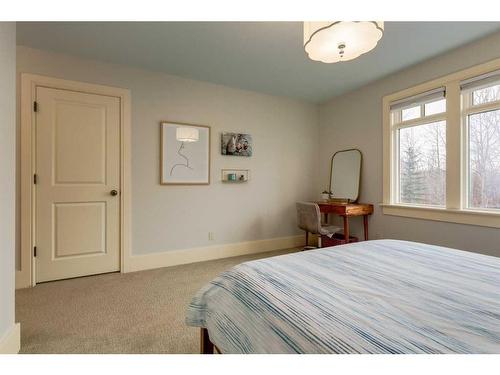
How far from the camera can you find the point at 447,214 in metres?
2.63

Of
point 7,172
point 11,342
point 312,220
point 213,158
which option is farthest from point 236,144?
point 11,342

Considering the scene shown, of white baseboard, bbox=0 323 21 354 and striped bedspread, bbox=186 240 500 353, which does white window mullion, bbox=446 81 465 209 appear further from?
white baseboard, bbox=0 323 21 354

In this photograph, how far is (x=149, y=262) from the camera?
2.99 m

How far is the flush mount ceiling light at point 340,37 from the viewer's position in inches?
53.5

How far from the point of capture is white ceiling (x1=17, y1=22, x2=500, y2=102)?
7.05 ft

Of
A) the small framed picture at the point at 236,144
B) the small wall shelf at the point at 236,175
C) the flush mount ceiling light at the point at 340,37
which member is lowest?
the small wall shelf at the point at 236,175

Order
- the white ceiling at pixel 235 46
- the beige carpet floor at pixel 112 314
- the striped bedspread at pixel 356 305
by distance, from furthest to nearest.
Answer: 1. the white ceiling at pixel 235 46
2. the beige carpet floor at pixel 112 314
3. the striped bedspread at pixel 356 305

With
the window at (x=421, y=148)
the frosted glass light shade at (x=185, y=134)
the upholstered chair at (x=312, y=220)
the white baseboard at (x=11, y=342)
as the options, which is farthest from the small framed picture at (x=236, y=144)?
the white baseboard at (x=11, y=342)

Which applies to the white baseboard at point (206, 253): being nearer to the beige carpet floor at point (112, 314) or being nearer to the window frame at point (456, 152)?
the beige carpet floor at point (112, 314)

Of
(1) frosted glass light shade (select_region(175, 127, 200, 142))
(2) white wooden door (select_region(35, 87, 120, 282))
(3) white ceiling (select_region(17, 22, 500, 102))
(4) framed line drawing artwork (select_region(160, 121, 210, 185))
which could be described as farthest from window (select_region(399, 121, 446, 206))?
(2) white wooden door (select_region(35, 87, 120, 282))

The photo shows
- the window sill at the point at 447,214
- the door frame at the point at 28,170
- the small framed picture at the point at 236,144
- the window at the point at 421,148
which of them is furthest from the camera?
the small framed picture at the point at 236,144

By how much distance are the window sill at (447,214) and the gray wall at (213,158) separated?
4.54 feet

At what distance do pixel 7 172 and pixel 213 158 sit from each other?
2.19m
